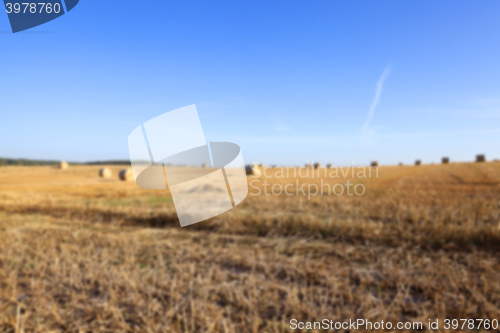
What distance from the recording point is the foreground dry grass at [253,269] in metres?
3.14

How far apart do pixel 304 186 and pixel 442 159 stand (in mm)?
32846

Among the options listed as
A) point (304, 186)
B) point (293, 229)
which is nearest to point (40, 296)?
point (293, 229)

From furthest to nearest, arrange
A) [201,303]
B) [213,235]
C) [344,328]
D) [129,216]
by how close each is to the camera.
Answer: [129,216]
[213,235]
[201,303]
[344,328]

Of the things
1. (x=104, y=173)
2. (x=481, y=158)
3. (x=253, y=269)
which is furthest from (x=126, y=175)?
(x=481, y=158)

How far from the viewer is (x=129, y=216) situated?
8430 millimetres

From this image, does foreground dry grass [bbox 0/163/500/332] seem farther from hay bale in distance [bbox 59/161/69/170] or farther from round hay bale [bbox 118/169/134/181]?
hay bale in distance [bbox 59/161/69/170]

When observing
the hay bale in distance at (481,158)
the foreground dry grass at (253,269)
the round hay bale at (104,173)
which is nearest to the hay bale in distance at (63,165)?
the round hay bale at (104,173)

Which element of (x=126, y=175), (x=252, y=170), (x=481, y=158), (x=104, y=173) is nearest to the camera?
(x=252, y=170)

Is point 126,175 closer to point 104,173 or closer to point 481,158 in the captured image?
point 104,173

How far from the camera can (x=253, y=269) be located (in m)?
4.36

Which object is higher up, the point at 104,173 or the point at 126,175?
the point at 104,173

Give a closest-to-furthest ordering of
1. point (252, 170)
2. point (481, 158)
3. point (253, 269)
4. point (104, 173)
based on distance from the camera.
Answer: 1. point (253, 269)
2. point (252, 170)
3. point (104, 173)
4. point (481, 158)

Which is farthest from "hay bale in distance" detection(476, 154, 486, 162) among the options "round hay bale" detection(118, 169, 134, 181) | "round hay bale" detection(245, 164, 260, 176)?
"round hay bale" detection(118, 169, 134, 181)

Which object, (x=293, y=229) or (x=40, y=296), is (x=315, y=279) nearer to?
(x=293, y=229)
